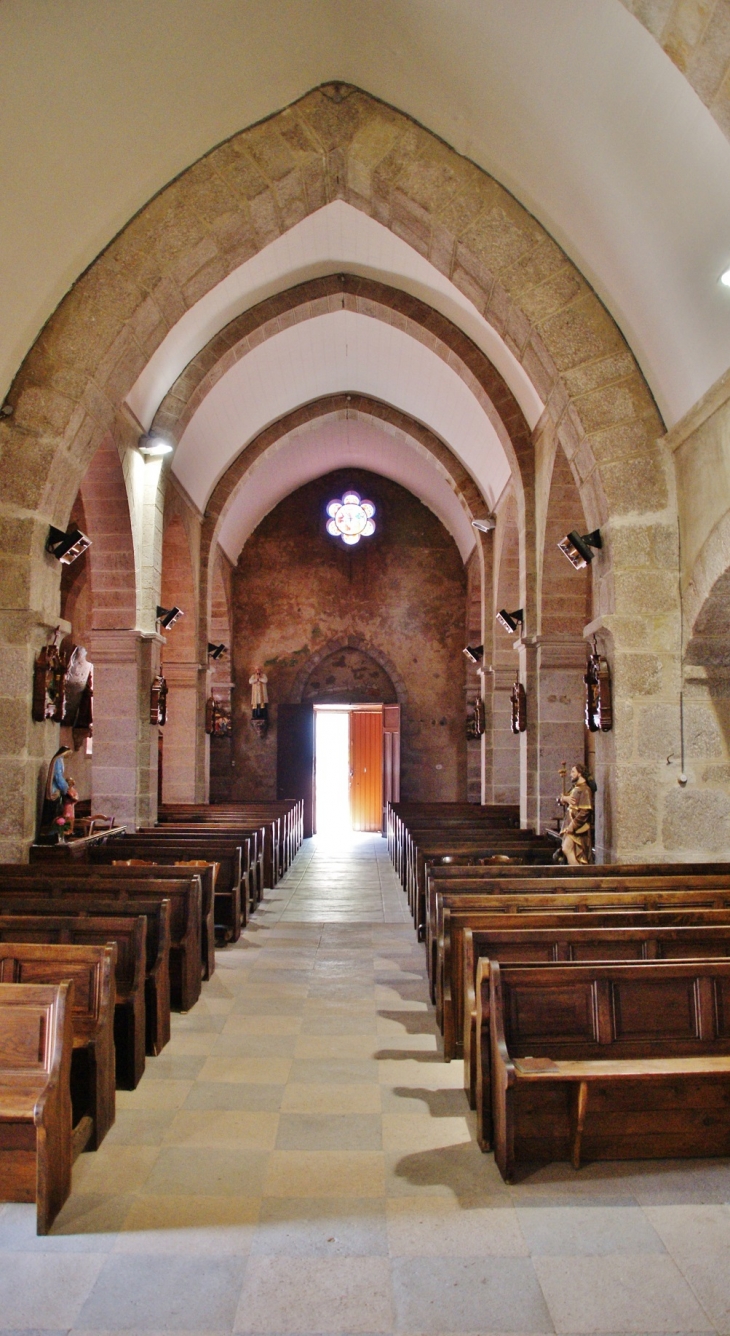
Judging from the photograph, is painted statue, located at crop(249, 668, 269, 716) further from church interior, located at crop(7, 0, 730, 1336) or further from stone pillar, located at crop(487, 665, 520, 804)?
stone pillar, located at crop(487, 665, 520, 804)

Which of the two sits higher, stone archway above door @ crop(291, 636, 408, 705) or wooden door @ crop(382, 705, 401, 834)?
stone archway above door @ crop(291, 636, 408, 705)

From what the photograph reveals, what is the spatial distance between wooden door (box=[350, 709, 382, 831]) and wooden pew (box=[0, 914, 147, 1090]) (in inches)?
505

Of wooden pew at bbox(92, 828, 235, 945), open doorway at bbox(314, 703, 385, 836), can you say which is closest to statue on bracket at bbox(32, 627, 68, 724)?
wooden pew at bbox(92, 828, 235, 945)

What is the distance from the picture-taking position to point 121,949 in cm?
433

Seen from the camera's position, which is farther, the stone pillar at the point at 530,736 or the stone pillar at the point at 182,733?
the stone pillar at the point at 182,733

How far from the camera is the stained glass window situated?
1703 cm

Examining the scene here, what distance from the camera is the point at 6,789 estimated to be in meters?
6.70

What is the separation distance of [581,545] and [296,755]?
10.8m

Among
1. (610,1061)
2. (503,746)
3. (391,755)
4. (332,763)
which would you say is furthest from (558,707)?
(332,763)

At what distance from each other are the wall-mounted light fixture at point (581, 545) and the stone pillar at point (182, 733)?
713cm

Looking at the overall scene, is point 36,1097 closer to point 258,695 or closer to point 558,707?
point 558,707

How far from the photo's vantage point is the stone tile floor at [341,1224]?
97.9 inches

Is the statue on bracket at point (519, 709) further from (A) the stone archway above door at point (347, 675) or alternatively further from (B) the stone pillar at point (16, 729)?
(A) the stone archway above door at point (347, 675)

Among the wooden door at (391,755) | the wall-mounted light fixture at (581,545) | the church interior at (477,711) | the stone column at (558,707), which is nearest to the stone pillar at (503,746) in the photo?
the church interior at (477,711)
